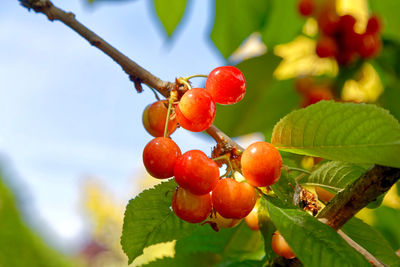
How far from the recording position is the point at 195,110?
0.51 metres

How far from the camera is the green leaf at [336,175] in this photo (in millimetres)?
564

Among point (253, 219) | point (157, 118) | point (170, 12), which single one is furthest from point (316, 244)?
point (170, 12)

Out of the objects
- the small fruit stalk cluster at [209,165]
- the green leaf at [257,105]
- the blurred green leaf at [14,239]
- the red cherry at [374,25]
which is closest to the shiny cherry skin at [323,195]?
the small fruit stalk cluster at [209,165]

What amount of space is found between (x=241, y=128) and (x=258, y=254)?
2.54 feet

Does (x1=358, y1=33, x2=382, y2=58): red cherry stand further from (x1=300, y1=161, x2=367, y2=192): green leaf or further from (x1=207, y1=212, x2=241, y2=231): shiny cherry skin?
(x1=207, y1=212, x2=241, y2=231): shiny cherry skin

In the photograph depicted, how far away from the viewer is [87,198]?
866 cm

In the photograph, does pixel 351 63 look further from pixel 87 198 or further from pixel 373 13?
pixel 87 198

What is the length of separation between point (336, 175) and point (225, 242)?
0.29 meters

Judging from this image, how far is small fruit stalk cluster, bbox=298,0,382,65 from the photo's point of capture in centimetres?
151

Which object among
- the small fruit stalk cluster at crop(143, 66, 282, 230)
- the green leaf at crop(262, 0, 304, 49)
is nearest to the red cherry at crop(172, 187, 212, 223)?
the small fruit stalk cluster at crop(143, 66, 282, 230)

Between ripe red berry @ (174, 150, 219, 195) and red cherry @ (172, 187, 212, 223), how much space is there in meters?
0.01

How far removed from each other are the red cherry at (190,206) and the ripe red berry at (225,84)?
139mm

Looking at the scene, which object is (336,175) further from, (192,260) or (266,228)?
(192,260)

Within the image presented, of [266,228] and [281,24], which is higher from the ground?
[281,24]
